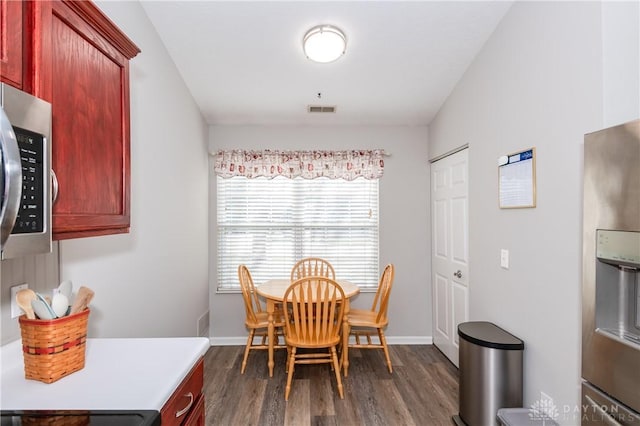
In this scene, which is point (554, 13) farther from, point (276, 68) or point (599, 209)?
point (276, 68)

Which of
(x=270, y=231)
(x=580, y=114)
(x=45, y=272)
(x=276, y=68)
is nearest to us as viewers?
(x=45, y=272)

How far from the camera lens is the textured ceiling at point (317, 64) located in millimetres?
2227

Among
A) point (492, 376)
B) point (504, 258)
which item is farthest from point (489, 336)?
point (504, 258)

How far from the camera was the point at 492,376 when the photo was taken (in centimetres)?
195

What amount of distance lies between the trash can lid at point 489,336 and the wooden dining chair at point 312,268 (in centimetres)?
157

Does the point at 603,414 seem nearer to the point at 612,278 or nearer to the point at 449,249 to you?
the point at 612,278

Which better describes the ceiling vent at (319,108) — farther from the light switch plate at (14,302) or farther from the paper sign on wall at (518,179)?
the light switch plate at (14,302)

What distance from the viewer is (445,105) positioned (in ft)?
10.5

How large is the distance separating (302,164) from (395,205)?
1135mm

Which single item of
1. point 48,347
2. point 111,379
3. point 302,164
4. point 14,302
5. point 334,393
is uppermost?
point 302,164

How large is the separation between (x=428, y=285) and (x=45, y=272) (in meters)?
3.35

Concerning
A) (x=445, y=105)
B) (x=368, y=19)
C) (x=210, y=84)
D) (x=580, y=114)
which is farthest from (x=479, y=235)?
(x=210, y=84)

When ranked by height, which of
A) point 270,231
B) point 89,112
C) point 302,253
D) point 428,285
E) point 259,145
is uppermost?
point 259,145

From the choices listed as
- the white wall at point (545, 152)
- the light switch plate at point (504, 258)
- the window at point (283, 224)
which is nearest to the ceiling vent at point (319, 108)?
the window at point (283, 224)
